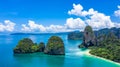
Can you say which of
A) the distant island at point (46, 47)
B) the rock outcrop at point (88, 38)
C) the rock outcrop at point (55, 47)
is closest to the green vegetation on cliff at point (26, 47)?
the distant island at point (46, 47)

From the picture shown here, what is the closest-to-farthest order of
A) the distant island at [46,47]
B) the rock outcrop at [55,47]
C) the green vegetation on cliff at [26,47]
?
the rock outcrop at [55,47]
the distant island at [46,47]
the green vegetation on cliff at [26,47]

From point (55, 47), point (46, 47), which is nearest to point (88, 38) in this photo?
point (46, 47)

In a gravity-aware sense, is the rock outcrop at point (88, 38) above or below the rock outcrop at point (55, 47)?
above

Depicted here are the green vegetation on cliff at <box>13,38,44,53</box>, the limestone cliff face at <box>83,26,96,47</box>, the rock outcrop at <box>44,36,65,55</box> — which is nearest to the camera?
the rock outcrop at <box>44,36,65,55</box>

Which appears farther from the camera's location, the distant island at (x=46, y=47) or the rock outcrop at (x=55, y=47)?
the distant island at (x=46, y=47)

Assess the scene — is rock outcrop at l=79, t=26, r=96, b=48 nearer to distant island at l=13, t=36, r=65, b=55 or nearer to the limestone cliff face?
the limestone cliff face

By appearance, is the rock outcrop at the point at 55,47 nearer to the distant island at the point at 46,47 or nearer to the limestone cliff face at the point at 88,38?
the distant island at the point at 46,47

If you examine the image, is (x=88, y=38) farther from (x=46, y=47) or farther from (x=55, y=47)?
(x=55, y=47)

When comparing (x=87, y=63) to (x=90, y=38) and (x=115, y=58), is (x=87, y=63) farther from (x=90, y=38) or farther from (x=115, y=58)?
(x=90, y=38)

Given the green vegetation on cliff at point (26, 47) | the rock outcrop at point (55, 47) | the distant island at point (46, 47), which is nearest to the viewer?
the rock outcrop at point (55, 47)

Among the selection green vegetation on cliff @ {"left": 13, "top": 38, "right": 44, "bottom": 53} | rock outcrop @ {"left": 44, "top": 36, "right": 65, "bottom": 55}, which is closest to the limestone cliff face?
green vegetation on cliff @ {"left": 13, "top": 38, "right": 44, "bottom": 53}
